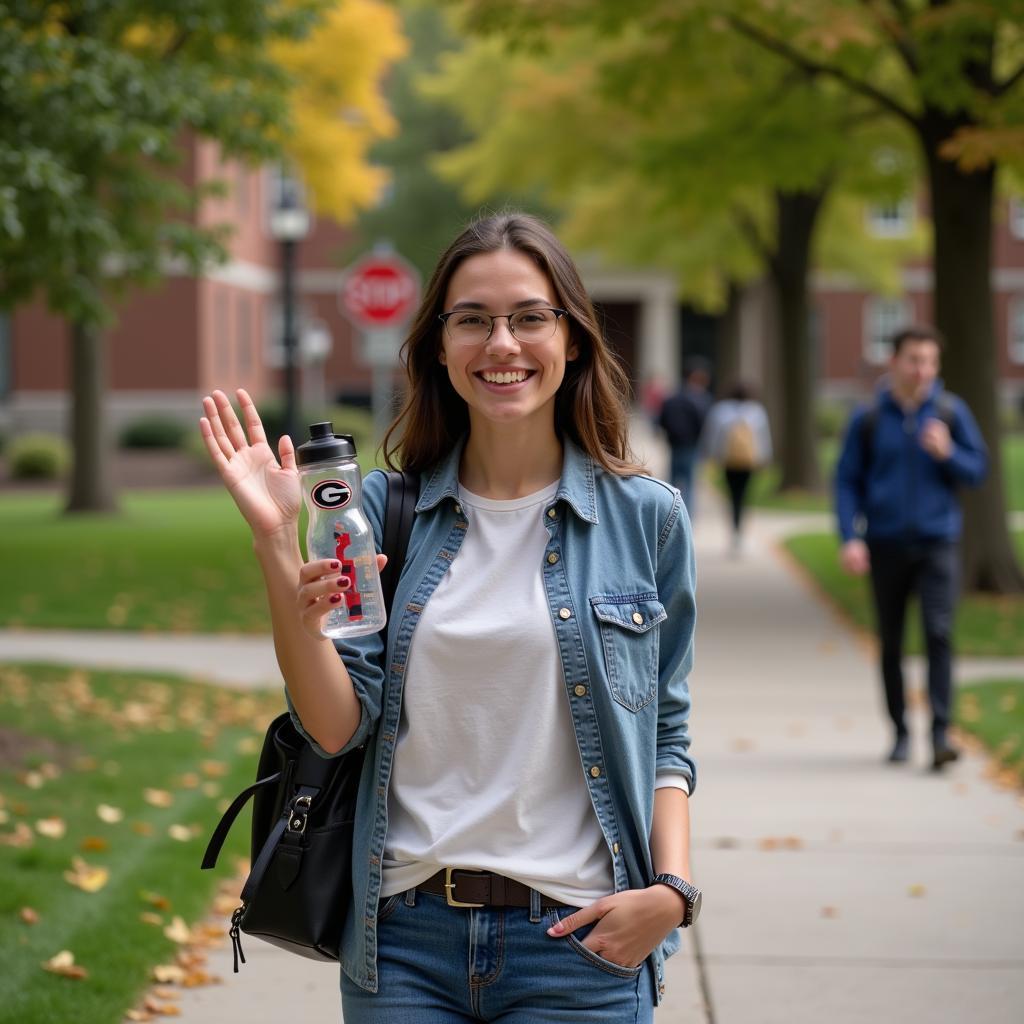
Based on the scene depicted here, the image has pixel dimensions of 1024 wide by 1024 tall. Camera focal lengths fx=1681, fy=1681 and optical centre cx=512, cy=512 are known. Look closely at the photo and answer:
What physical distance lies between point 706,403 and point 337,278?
31688 mm

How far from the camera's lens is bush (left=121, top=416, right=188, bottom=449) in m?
36.4

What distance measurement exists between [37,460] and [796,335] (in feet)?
47.3

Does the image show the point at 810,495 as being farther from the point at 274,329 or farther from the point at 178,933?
the point at 274,329

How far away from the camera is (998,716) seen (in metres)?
9.55

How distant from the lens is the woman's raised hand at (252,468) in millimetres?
2596

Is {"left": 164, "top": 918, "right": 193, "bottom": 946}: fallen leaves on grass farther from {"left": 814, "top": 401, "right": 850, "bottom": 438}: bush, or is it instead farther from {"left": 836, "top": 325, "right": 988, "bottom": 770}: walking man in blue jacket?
{"left": 814, "top": 401, "right": 850, "bottom": 438}: bush

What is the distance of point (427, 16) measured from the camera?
151 feet

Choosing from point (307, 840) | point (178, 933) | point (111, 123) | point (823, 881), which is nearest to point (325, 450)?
point (307, 840)

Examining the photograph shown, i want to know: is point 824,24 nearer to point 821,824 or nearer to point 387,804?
point 821,824

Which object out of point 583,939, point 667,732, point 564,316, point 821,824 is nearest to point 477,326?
point 564,316

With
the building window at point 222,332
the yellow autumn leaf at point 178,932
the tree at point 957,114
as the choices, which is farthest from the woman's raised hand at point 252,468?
the building window at point 222,332

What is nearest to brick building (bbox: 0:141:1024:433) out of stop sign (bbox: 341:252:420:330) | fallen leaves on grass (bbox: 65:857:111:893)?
stop sign (bbox: 341:252:420:330)

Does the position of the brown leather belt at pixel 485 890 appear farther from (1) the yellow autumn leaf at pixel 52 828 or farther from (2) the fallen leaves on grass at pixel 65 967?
(1) the yellow autumn leaf at pixel 52 828

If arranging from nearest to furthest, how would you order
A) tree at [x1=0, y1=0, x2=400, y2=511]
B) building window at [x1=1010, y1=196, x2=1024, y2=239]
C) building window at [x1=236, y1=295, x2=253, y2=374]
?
tree at [x1=0, y1=0, x2=400, y2=511]
building window at [x1=236, y1=295, x2=253, y2=374]
building window at [x1=1010, y1=196, x2=1024, y2=239]
